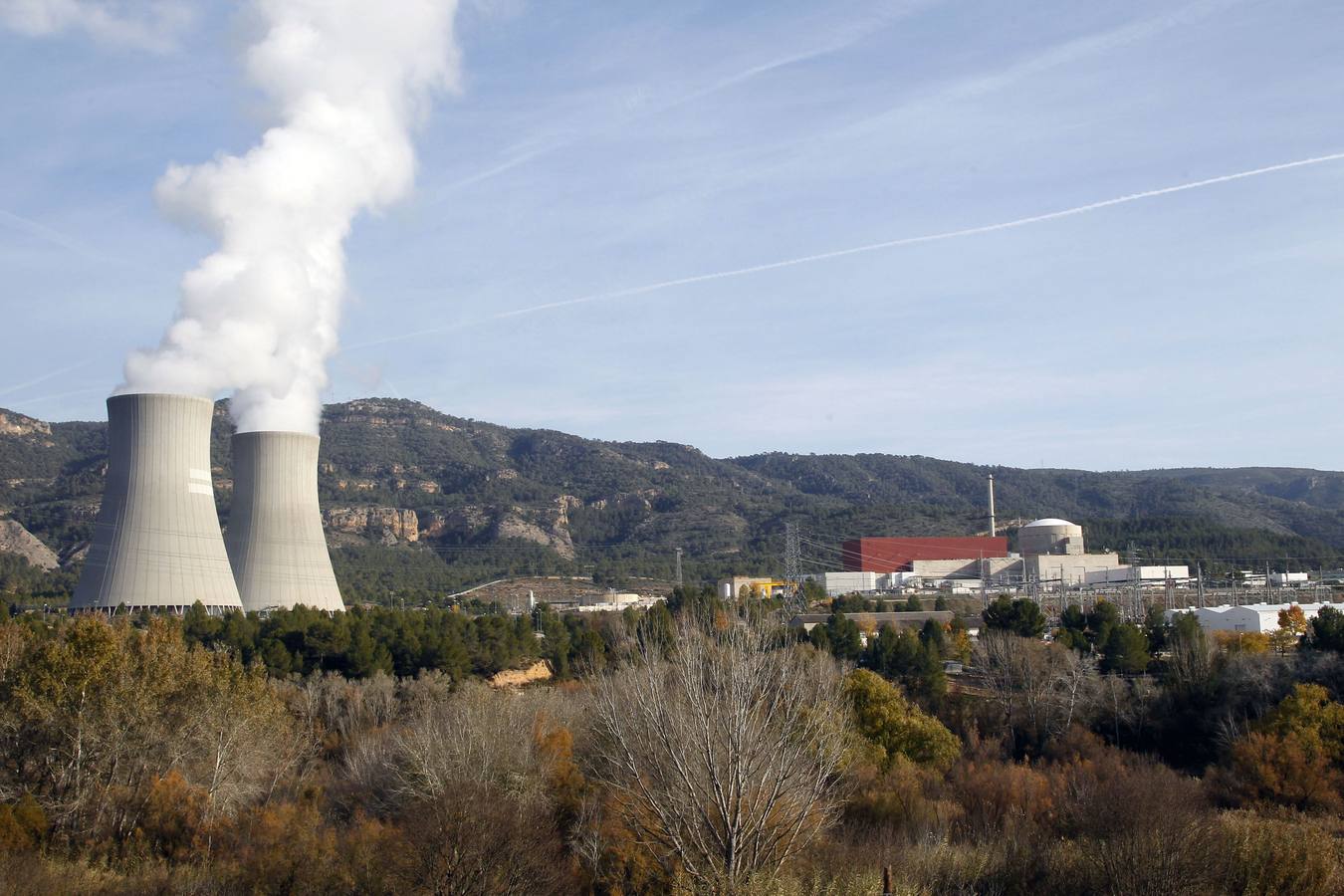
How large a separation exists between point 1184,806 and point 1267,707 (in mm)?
12662

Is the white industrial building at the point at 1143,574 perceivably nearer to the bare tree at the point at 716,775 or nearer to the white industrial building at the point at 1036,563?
the white industrial building at the point at 1036,563

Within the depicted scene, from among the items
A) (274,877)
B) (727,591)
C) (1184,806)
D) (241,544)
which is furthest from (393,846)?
(727,591)

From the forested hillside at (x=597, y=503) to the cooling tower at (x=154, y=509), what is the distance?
3930cm

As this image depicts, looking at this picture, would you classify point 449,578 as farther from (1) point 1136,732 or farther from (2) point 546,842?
(2) point 546,842

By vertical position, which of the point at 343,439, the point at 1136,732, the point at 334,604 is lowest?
the point at 1136,732

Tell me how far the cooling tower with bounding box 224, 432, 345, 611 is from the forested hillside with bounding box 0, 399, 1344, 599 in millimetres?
35057

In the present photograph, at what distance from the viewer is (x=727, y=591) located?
6806 cm

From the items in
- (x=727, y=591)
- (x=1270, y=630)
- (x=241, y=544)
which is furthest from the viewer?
(x=727, y=591)

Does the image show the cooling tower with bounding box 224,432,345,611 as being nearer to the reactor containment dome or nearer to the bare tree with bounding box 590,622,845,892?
the bare tree with bounding box 590,622,845,892

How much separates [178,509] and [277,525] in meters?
4.06

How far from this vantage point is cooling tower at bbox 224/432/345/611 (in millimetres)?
34750

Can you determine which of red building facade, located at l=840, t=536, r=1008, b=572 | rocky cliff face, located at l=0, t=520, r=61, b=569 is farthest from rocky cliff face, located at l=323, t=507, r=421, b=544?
red building facade, located at l=840, t=536, r=1008, b=572

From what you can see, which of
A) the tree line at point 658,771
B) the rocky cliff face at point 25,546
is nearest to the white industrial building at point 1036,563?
the tree line at point 658,771

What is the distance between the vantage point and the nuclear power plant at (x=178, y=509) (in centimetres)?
3067
